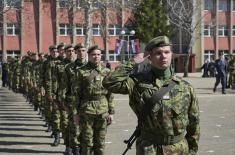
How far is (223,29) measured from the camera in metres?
76.2

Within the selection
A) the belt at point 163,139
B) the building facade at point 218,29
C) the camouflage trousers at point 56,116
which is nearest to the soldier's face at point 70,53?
the camouflage trousers at point 56,116

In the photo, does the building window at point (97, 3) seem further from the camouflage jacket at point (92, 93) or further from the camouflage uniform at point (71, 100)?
the camouflage jacket at point (92, 93)

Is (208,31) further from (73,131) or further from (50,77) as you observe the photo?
(73,131)

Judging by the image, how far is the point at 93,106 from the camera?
8508mm

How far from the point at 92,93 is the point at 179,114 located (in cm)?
353

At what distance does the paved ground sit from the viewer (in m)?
11.0

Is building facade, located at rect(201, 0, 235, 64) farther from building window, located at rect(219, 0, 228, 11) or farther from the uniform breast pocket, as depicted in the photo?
the uniform breast pocket

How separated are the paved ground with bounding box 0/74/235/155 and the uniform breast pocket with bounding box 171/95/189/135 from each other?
541 cm

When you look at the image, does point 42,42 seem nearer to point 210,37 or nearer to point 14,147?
point 210,37

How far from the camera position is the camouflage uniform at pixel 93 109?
8.48m

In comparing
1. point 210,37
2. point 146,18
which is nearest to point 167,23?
point 146,18

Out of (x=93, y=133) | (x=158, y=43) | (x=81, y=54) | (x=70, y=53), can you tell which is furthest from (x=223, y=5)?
(x=158, y=43)

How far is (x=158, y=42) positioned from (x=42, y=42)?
2479 inches

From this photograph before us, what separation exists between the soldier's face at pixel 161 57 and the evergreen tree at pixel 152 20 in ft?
185
